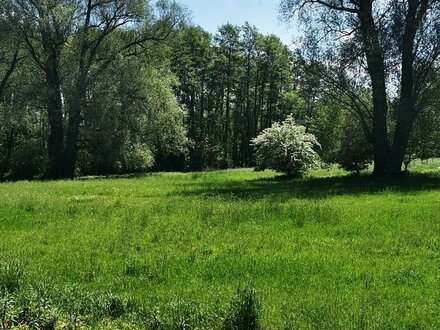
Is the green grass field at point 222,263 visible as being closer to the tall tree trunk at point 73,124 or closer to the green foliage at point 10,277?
the green foliage at point 10,277

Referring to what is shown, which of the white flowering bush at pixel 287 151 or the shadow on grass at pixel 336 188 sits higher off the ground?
the white flowering bush at pixel 287 151

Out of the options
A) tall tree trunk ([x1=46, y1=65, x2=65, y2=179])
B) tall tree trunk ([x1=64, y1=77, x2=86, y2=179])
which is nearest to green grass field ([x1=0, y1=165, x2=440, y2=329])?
tall tree trunk ([x1=64, y1=77, x2=86, y2=179])

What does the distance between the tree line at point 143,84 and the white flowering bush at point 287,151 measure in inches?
82.4

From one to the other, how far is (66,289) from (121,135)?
30652mm

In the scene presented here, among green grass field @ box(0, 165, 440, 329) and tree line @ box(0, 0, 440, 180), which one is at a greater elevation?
tree line @ box(0, 0, 440, 180)

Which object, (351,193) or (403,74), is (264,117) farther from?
(351,193)

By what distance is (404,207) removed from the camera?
15.0 m

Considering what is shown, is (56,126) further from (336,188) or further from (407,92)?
(407,92)

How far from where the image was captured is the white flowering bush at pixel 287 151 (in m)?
28.6

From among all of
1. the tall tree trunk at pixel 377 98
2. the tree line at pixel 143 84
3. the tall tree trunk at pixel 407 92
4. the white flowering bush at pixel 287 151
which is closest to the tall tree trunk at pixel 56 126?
the tree line at pixel 143 84

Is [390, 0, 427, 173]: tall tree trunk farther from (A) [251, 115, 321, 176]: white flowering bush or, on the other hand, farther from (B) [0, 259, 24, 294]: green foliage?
(B) [0, 259, 24, 294]: green foliage

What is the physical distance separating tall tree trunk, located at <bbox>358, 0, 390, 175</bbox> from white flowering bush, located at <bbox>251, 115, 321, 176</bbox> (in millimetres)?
3682

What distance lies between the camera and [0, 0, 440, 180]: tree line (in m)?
26.3

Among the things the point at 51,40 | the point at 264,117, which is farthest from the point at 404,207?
the point at 264,117
